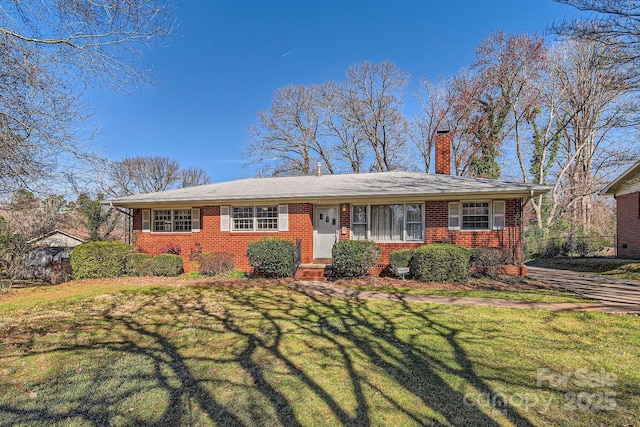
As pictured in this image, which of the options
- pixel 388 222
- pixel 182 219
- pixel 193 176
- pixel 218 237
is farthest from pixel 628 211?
pixel 193 176

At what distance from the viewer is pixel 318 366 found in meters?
3.81

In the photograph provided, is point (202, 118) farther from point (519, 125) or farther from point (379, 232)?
point (519, 125)

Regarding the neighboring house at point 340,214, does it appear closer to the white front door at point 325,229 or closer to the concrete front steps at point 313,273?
the white front door at point 325,229

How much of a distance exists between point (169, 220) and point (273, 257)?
5544 mm

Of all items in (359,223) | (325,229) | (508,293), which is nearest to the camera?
(508,293)

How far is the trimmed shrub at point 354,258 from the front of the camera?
378 inches

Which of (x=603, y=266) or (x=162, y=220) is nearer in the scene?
(x=603, y=266)

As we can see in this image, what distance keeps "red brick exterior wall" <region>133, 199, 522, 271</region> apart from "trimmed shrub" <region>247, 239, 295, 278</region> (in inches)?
58.4

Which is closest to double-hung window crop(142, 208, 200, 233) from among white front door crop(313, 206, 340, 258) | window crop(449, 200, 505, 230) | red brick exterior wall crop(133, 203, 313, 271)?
red brick exterior wall crop(133, 203, 313, 271)

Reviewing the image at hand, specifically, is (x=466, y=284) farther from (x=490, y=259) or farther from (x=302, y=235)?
(x=302, y=235)

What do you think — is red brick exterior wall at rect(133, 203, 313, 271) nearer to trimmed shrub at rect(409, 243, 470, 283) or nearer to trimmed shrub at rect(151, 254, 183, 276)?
trimmed shrub at rect(151, 254, 183, 276)

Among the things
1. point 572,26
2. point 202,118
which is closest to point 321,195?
point 572,26

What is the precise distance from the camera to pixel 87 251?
1087 centimetres

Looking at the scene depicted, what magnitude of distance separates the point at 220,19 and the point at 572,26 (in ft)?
32.1
